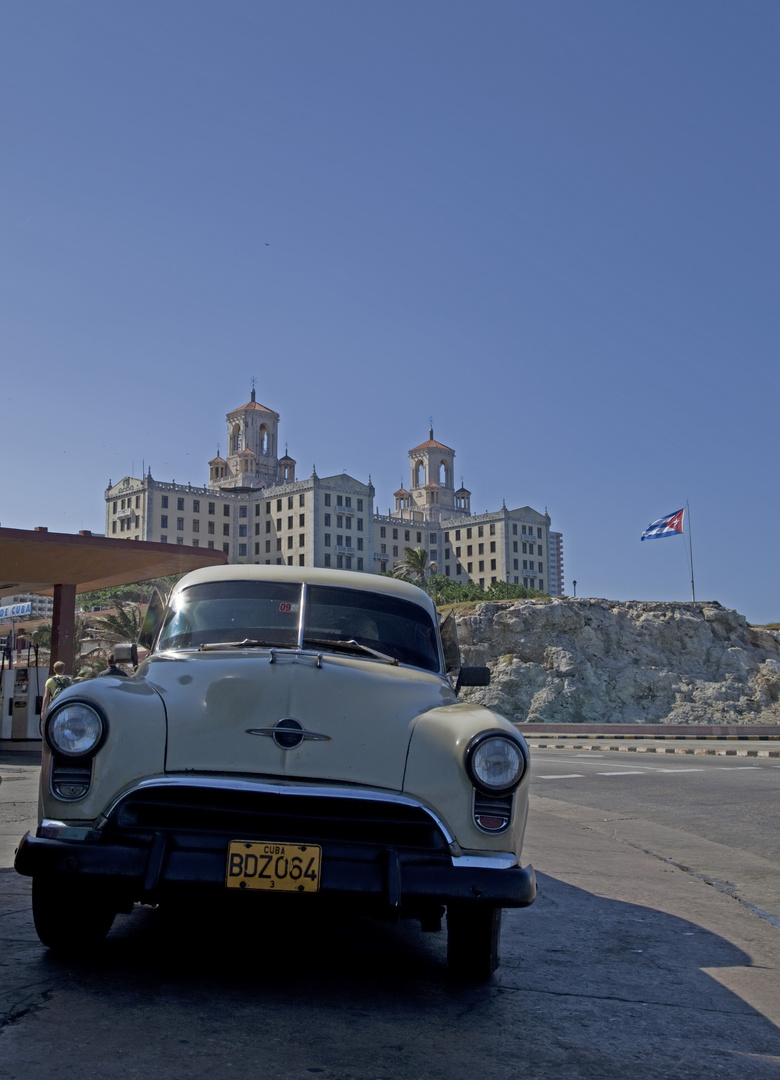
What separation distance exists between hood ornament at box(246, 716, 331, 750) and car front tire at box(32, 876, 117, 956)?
93 centimetres

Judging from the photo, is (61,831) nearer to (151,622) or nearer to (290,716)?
(290,716)

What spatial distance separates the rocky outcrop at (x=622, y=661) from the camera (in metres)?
64.5

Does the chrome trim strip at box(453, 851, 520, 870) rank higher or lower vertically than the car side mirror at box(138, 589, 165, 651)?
lower

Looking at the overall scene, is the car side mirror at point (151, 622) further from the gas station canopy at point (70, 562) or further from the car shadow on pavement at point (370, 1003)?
the gas station canopy at point (70, 562)

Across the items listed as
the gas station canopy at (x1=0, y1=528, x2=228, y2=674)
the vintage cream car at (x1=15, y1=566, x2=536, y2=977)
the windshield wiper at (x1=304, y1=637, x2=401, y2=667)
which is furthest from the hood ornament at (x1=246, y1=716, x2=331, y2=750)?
the gas station canopy at (x1=0, y1=528, x2=228, y2=674)

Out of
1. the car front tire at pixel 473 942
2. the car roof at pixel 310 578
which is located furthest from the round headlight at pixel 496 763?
the car roof at pixel 310 578

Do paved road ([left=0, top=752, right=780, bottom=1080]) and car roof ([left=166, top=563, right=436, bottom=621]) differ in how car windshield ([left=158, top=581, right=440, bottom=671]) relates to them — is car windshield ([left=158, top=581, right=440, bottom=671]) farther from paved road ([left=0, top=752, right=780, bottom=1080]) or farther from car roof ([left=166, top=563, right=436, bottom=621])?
paved road ([left=0, top=752, right=780, bottom=1080])

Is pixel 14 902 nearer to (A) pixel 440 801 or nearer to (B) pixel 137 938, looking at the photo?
(B) pixel 137 938

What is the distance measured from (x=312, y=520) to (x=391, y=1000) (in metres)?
136

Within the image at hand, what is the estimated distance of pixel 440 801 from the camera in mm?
4137

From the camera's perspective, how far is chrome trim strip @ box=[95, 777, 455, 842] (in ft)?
13.1

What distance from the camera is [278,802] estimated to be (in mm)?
4008

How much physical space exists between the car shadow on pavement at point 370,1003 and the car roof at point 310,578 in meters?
1.85

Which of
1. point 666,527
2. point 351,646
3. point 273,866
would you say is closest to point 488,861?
point 273,866
